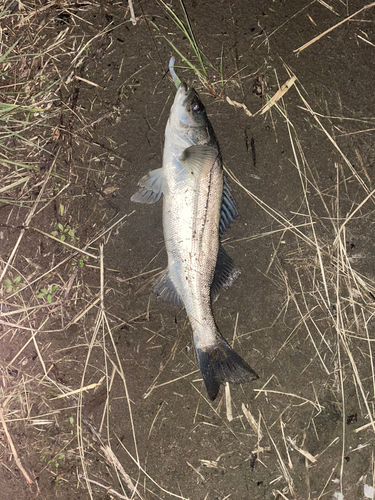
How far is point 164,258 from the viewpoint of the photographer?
2738mm

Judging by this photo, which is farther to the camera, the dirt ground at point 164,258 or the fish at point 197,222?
the dirt ground at point 164,258

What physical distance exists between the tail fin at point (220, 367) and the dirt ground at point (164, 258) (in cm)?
21

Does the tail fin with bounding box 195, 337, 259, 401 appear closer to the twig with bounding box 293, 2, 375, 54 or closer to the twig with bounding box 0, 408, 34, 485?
the twig with bounding box 0, 408, 34, 485

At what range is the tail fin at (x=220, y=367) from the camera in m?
2.48

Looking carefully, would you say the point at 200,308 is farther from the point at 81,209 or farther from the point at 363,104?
the point at 363,104

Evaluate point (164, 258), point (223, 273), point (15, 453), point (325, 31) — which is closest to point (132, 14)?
point (325, 31)

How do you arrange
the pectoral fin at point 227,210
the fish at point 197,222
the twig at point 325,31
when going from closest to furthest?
1. the fish at point 197,222
2. the pectoral fin at point 227,210
3. the twig at point 325,31

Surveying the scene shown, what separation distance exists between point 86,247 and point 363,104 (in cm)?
251

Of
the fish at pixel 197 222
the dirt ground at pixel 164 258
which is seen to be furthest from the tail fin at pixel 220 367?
the dirt ground at pixel 164 258

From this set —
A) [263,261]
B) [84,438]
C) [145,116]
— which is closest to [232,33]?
[145,116]

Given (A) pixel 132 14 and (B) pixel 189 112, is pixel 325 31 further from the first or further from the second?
(A) pixel 132 14

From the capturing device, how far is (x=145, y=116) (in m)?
2.72

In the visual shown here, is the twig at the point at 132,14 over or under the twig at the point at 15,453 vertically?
over

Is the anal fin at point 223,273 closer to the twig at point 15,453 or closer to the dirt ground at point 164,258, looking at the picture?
the dirt ground at point 164,258
